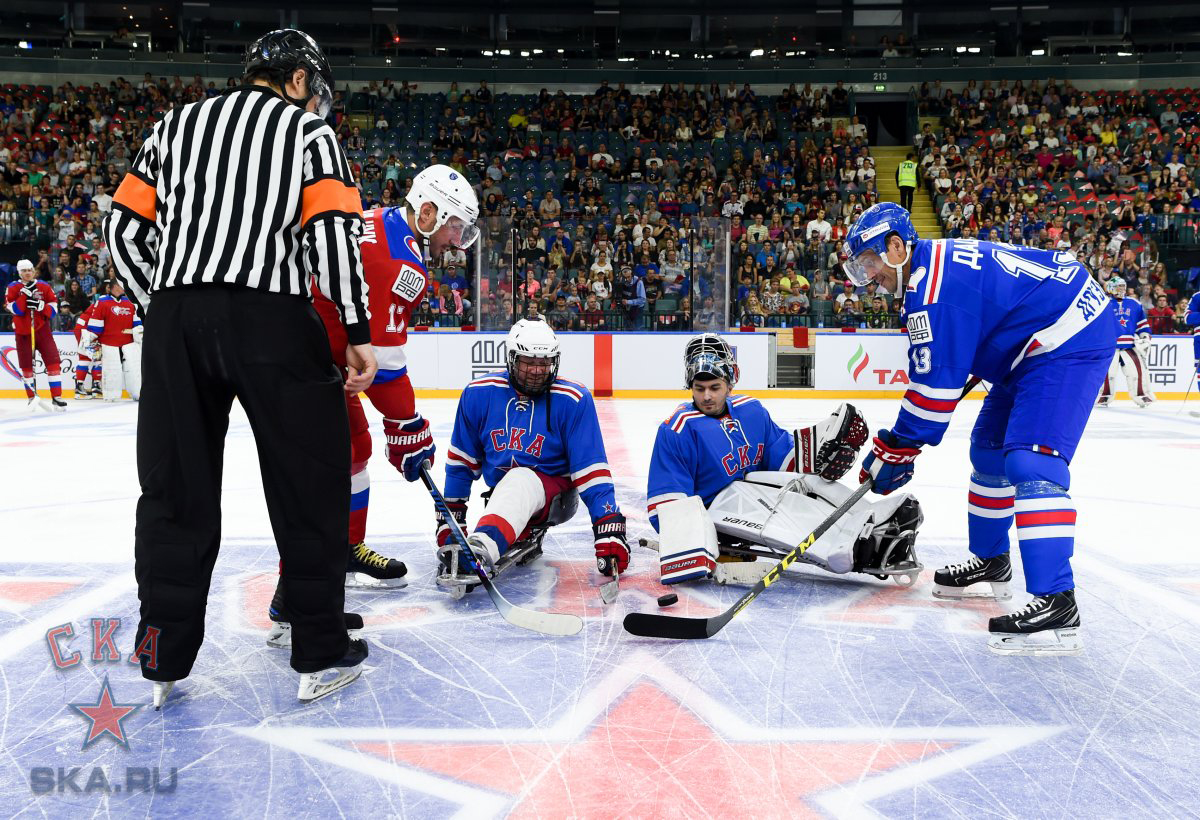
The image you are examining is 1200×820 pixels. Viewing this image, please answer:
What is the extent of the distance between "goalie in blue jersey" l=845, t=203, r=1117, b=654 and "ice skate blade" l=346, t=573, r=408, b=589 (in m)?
1.75

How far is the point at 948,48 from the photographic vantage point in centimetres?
2097

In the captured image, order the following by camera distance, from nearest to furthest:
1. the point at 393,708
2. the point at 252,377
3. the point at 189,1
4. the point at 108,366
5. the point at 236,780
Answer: the point at 236,780 → the point at 252,377 → the point at 393,708 → the point at 108,366 → the point at 189,1

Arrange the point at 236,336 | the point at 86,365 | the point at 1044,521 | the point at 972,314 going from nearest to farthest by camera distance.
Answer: the point at 236,336 → the point at 1044,521 → the point at 972,314 → the point at 86,365

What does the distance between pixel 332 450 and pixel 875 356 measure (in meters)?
10.5

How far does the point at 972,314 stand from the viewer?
275cm

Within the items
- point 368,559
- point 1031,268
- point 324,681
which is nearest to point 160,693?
point 324,681

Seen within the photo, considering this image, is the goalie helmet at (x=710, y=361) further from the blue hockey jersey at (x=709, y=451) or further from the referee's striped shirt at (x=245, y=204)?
the referee's striped shirt at (x=245, y=204)

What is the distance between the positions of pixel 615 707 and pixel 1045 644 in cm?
127

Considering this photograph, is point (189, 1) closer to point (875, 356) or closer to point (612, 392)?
point (612, 392)

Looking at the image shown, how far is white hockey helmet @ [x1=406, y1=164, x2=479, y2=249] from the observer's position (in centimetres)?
305

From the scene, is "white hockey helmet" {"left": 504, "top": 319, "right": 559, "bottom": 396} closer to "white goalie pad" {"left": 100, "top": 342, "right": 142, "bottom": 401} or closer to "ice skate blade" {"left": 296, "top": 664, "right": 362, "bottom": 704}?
"ice skate blade" {"left": 296, "top": 664, "right": 362, "bottom": 704}

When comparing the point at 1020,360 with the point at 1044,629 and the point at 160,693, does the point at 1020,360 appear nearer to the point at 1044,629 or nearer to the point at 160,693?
the point at 1044,629

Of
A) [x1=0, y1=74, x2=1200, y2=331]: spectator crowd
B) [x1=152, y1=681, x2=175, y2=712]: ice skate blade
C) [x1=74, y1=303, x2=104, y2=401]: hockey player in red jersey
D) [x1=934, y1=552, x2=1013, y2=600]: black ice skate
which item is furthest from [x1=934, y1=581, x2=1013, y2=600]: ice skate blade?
[x1=74, y1=303, x2=104, y2=401]: hockey player in red jersey

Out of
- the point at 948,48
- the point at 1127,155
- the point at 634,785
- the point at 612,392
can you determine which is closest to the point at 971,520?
the point at 634,785
